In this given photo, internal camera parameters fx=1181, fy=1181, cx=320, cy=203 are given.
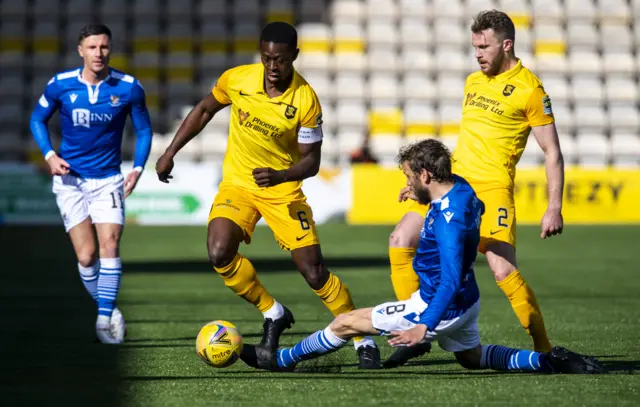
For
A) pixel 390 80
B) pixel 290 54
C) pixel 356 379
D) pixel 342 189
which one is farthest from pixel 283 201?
pixel 390 80

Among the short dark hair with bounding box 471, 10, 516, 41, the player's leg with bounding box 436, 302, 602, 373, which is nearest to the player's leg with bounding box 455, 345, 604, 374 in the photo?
the player's leg with bounding box 436, 302, 602, 373

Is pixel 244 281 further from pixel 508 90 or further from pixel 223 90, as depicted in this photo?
pixel 508 90

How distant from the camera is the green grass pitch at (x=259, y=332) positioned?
17.8ft

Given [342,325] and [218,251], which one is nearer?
[342,325]

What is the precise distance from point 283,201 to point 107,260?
164 centimetres

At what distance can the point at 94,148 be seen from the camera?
7.95 m

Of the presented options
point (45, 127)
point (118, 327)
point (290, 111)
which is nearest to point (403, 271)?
point (290, 111)

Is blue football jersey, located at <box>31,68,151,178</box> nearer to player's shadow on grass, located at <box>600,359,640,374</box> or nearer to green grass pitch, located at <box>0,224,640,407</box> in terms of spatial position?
green grass pitch, located at <box>0,224,640,407</box>

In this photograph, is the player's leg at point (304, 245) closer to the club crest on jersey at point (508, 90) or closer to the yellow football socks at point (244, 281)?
the yellow football socks at point (244, 281)

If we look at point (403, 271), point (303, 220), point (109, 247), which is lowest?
point (109, 247)

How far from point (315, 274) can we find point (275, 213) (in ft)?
1.41

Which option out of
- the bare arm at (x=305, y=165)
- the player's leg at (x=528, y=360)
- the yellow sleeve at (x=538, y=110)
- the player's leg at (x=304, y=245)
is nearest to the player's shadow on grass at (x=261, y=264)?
the player's leg at (x=304, y=245)

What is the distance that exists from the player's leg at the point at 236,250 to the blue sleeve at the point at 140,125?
1234mm

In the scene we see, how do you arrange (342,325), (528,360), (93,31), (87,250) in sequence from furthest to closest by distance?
1. (87,250)
2. (93,31)
3. (528,360)
4. (342,325)
